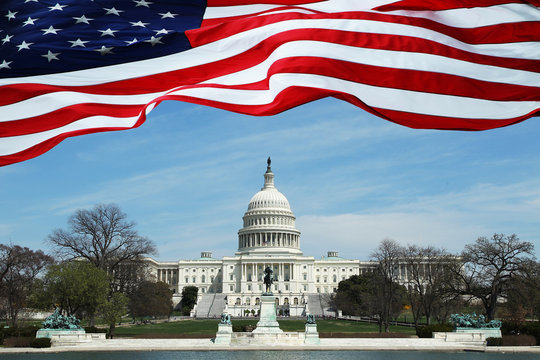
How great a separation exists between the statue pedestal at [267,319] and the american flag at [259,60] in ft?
124

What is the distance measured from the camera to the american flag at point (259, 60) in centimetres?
775

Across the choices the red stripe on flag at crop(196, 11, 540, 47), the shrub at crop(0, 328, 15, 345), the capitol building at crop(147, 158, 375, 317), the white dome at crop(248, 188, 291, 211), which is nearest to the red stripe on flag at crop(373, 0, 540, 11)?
the red stripe on flag at crop(196, 11, 540, 47)

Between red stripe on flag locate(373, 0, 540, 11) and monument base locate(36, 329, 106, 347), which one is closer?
red stripe on flag locate(373, 0, 540, 11)

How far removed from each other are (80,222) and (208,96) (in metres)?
58.2

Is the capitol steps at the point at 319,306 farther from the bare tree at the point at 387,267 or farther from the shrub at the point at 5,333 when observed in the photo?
the shrub at the point at 5,333

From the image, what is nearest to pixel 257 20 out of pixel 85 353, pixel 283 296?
pixel 85 353

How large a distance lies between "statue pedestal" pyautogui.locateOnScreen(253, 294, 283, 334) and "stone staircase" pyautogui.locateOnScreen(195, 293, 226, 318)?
2740 inches

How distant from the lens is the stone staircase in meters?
121

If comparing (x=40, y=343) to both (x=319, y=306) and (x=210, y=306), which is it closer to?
(x=319, y=306)

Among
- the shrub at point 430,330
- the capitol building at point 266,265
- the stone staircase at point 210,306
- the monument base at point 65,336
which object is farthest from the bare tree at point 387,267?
the capitol building at point 266,265

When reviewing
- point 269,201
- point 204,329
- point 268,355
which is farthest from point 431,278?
point 269,201

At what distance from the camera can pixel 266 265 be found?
153875mm

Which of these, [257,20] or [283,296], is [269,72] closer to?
[257,20]

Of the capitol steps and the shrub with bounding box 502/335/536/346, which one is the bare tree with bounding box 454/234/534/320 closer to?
the shrub with bounding box 502/335/536/346
